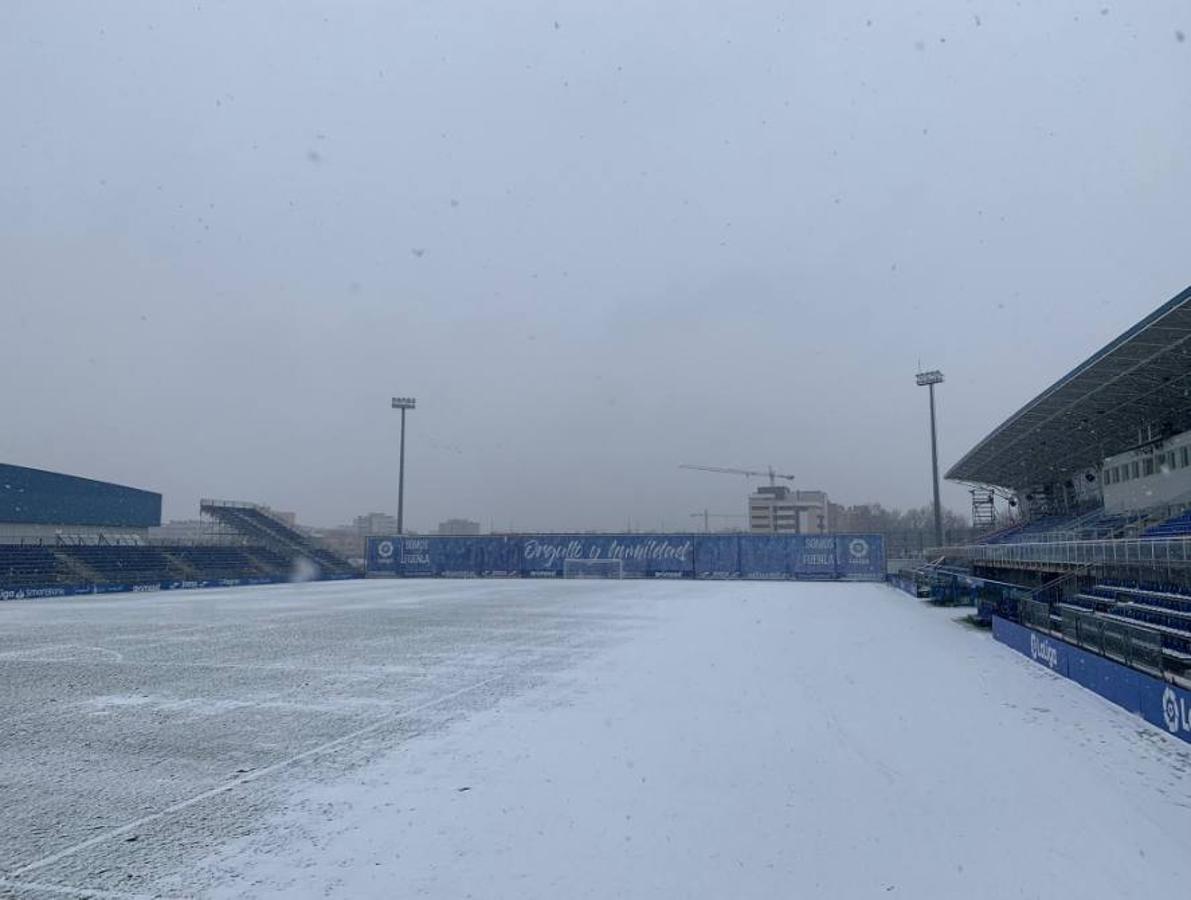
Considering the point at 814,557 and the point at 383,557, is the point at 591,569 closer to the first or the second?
the point at 814,557

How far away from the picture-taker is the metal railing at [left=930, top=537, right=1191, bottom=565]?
1598cm

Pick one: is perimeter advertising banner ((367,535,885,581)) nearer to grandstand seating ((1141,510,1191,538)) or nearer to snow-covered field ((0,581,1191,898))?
grandstand seating ((1141,510,1191,538))

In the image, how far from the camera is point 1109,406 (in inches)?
1184

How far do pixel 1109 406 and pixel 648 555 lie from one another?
33637 millimetres

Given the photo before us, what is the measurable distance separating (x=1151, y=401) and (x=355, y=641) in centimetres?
3011

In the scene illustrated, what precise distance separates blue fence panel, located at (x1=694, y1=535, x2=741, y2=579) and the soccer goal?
20.0 ft

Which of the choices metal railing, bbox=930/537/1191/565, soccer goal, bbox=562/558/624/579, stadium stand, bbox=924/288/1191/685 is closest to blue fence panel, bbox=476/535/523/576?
soccer goal, bbox=562/558/624/579

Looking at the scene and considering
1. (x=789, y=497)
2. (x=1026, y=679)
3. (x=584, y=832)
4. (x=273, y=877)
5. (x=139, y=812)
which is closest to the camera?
(x=273, y=877)

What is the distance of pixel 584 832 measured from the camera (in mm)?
6715

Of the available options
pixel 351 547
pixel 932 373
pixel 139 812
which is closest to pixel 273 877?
pixel 139 812

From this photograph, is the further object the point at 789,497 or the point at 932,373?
the point at 789,497

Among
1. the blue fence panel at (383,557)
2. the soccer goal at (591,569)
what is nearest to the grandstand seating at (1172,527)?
the soccer goal at (591,569)

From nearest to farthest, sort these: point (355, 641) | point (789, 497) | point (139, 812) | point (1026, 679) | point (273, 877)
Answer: point (273, 877) < point (139, 812) < point (1026, 679) < point (355, 641) < point (789, 497)

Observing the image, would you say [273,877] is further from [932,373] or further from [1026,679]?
[932,373]
